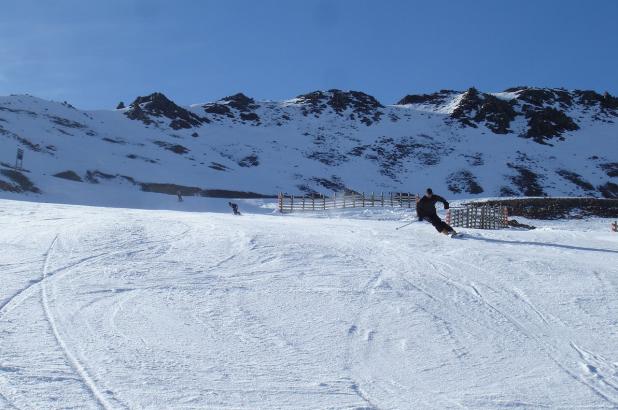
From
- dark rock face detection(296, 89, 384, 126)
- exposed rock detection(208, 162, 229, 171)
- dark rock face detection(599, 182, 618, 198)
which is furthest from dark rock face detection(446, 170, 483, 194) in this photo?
dark rock face detection(296, 89, 384, 126)

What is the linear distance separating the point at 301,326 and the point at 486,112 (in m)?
94.4

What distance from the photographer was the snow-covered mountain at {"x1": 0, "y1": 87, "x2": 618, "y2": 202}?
53031 millimetres

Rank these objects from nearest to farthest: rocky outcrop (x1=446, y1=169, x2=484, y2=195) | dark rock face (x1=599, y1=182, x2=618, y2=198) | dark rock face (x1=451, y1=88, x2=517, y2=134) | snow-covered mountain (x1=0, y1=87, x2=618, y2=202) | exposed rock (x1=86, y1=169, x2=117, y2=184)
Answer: exposed rock (x1=86, y1=169, x2=117, y2=184) < snow-covered mountain (x1=0, y1=87, x2=618, y2=202) < dark rock face (x1=599, y1=182, x2=618, y2=198) < rocky outcrop (x1=446, y1=169, x2=484, y2=195) < dark rock face (x1=451, y1=88, x2=517, y2=134)

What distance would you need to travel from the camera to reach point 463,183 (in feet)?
218

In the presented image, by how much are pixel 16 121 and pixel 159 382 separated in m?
64.9

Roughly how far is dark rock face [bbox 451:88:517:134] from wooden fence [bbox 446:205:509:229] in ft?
206

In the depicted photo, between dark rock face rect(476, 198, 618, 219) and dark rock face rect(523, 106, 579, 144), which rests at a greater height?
dark rock face rect(523, 106, 579, 144)

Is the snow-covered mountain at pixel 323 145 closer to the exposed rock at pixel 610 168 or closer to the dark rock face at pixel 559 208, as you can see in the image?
the exposed rock at pixel 610 168

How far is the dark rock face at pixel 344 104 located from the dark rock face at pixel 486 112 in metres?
13.9

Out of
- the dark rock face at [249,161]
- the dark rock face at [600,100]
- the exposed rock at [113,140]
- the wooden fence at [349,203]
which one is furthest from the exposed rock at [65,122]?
the dark rock face at [600,100]

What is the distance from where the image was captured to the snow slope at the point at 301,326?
4.56 m

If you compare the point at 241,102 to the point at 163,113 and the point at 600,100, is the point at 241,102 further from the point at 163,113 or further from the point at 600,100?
the point at 600,100

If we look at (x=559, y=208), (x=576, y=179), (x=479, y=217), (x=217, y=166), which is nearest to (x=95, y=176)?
(x=217, y=166)

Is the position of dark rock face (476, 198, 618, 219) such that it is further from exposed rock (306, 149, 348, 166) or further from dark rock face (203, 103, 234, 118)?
dark rock face (203, 103, 234, 118)
